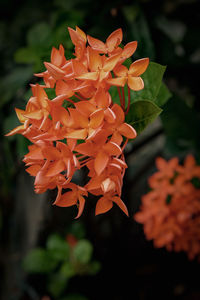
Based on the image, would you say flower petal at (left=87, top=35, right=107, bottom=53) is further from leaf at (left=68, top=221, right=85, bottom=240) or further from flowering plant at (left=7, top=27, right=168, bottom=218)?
leaf at (left=68, top=221, right=85, bottom=240)

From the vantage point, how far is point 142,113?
0.56 metres

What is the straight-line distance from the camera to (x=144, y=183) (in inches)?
71.8

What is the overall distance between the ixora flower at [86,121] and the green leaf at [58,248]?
1.20 metres

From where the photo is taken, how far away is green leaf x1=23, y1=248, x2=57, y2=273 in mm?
1636

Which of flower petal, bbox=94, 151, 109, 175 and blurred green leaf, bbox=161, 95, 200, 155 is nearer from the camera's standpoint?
flower petal, bbox=94, 151, 109, 175

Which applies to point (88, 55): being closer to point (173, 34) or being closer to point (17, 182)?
point (173, 34)

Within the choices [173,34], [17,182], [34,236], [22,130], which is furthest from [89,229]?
[22,130]

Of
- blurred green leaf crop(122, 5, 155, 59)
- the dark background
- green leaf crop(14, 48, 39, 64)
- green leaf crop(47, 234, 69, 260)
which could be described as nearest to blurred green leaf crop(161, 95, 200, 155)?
the dark background

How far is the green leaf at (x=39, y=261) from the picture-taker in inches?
64.4

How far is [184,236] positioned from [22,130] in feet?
2.66

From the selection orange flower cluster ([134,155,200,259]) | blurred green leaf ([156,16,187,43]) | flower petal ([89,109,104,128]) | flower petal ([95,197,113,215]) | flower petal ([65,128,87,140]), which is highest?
flower petal ([89,109,104,128])

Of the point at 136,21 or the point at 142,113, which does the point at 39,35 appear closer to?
the point at 136,21

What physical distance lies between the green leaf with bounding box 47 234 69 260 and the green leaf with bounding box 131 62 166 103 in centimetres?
124

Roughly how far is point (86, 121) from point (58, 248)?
130 centimetres
